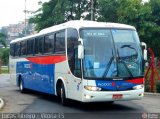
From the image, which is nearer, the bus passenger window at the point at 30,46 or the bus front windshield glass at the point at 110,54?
the bus front windshield glass at the point at 110,54

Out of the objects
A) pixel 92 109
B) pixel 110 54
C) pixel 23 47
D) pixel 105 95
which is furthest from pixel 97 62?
pixel 23 47

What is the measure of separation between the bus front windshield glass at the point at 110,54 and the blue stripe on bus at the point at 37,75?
3.63 meters

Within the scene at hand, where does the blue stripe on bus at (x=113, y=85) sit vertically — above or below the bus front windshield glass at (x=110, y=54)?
below

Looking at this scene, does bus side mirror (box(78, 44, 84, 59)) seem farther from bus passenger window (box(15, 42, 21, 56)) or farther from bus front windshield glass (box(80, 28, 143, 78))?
bus passenger window (box(15, 42, 21, 56))

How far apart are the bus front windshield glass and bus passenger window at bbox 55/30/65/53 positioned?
180 centimetres

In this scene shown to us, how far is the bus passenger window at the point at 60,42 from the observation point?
58.9 ft

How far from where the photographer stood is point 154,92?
23781 millimetres

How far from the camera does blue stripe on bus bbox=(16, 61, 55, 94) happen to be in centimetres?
1958

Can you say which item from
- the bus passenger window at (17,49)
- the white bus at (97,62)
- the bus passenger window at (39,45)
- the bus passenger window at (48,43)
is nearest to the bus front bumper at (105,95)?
the white bus at (97,62)

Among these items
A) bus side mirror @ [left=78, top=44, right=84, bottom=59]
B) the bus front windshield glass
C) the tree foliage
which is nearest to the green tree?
the tree foliage

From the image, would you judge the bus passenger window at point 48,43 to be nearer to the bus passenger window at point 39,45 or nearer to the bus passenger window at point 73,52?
the bus passenger window at point 39,45

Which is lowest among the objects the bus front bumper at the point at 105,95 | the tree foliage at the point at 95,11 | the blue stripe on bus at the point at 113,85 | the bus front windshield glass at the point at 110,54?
the bus front bumper at the point at 105,95

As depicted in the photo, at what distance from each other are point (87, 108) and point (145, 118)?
359cm

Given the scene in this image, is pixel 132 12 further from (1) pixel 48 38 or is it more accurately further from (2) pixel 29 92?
(1) pixel 48 38
